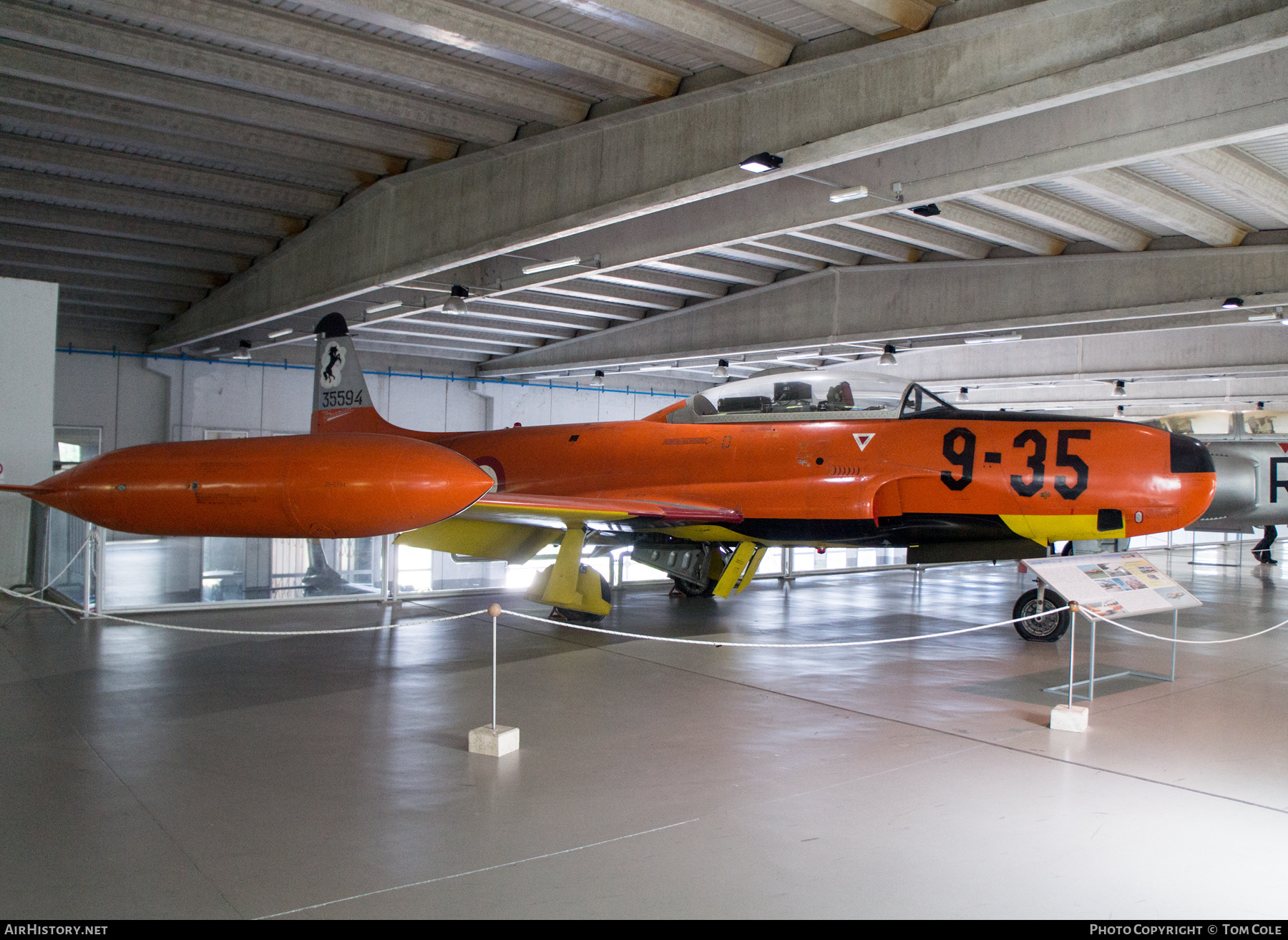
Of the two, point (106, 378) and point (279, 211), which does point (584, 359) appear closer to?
point (279, 211)

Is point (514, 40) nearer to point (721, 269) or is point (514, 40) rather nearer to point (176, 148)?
point (176, 148)

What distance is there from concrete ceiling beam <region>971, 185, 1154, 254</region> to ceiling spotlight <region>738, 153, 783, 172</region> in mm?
3324

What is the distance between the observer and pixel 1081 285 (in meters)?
12.1

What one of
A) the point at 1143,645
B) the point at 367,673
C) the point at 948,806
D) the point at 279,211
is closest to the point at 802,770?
the point at 948,806

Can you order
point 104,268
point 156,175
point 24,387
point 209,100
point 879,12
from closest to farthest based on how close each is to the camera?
point 879,12, point 209,100, point 24,387, point 156,175, point 104,268

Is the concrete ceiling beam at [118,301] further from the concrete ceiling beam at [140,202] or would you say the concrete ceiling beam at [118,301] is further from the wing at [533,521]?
the wing at [533,521]

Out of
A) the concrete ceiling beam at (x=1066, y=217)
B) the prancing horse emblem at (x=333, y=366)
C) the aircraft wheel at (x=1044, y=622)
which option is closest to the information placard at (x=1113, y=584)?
the aircraft wheel at (x=1044, y=622)

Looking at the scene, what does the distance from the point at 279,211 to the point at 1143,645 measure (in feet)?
37.9

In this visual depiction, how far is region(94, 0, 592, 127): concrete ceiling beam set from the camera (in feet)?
22.3

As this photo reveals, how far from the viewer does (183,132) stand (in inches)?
353

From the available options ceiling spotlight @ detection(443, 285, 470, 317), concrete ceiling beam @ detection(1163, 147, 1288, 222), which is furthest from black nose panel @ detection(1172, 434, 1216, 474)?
ceiling spotlight @ detection(443, 285, 470, 317)

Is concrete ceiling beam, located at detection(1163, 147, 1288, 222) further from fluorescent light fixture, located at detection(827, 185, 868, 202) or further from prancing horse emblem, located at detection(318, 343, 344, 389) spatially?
prancing horse emblem, located at detection(318, 343, 344, 389)

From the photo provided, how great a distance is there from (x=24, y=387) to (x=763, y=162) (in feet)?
26.3

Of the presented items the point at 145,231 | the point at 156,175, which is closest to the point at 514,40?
the point at 156,175
